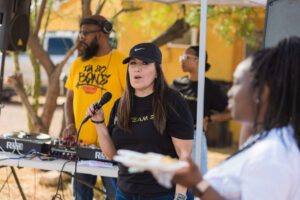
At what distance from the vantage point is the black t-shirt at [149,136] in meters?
3.13

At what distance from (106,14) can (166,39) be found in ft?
4.26

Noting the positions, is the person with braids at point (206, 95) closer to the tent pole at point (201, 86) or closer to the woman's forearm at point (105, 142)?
the tent pole at point (201, 86)

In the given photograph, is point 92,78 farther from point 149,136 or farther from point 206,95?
point 149,136

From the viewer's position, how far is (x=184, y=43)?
12.2 meters

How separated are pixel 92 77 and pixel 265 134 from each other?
2723 millimetres

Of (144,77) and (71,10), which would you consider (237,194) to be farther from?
(71,10)

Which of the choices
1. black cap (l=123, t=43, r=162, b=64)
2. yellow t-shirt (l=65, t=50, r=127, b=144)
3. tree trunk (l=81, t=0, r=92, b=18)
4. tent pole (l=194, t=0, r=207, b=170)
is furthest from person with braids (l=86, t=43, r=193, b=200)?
tree trunk (l=81, t=0, r=92, b=18)

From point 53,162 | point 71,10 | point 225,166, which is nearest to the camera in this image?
Answer: point 225,166

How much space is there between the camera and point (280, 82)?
1.86 m

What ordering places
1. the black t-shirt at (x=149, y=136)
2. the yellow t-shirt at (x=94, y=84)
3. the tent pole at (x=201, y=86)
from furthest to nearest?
the yellow t-shirt at (x=94, y=84)
the tent pole at (x=201, y=86)
the black t-shirt at (x=149, y=136)

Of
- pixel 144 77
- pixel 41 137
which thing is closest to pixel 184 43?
pixel 41 137

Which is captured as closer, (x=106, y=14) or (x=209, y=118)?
(x=209, y=118)

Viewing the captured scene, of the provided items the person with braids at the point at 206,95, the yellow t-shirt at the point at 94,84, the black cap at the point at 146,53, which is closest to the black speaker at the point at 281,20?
the black cap at the point at 146,53

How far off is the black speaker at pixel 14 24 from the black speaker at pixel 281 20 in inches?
85.4
